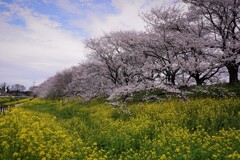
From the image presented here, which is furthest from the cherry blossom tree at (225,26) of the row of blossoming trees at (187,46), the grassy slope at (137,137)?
the grassy slope at (137,137)

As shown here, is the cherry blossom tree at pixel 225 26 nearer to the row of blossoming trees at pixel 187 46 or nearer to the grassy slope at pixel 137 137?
the row of blossoming trees at pixel 187 46

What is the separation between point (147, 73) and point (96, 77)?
307 inches

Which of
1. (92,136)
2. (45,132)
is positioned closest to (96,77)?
(92,136)

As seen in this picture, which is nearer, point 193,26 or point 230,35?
point 230,35

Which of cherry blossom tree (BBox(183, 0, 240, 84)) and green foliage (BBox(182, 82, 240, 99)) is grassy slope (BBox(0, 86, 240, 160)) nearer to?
green foliage (BBox(182, 82, 240, 99))

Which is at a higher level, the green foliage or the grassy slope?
the green foliage

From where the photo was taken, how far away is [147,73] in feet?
61.1

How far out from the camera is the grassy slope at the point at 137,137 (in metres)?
5.84

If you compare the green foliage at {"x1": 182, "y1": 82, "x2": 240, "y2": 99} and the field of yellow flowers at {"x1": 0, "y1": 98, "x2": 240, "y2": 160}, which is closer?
the field of yellow flowers at {"x1": 0, "y1": 98, "x2": 240, "y2": 160}

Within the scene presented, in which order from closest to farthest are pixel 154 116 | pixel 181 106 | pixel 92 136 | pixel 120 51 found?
1. pixel 92 136
2. pixel 154 116
3. pixel 181 106
4. pixel 120 51

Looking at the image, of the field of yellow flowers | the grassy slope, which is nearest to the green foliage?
the grassy slope

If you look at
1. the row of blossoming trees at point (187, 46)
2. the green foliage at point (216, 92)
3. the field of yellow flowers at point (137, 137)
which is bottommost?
the field of yellow flowers at point (137, 137)

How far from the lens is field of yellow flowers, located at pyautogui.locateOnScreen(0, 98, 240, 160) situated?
5820 millimetres

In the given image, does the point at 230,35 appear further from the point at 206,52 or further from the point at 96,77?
the point at 96,77
